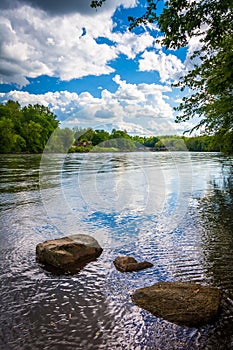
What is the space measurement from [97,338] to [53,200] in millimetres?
11652

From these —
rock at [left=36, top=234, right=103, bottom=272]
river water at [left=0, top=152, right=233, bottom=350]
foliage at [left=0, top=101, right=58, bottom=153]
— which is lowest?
river water at [left=0, top=152, right=233, bottom=350]

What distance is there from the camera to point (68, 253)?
6.96 m

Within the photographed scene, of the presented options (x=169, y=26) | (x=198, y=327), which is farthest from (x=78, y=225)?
(x=169, y=26)

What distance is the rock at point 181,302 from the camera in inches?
180

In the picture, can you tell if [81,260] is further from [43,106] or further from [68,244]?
[43,106]

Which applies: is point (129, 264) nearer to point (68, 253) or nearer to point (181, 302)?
point (68, 253)

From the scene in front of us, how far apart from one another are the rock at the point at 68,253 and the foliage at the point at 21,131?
8760cm

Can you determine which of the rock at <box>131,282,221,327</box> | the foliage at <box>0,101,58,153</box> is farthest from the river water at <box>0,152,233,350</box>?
the foliage at <box>0,101,58,153</box>

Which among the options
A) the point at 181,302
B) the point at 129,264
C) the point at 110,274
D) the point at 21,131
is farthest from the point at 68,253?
the point at 21,131

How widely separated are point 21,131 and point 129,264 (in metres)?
110

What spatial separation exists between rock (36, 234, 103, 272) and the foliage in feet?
287

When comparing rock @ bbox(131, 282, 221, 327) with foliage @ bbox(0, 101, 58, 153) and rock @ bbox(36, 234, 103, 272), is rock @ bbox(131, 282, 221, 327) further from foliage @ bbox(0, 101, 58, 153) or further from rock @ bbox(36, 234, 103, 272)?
foliage @ bbox(0, 101, 58, 153)

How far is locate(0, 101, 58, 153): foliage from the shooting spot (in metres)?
88.9

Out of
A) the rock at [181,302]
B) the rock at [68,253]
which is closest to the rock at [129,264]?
the rock at [68,253]
